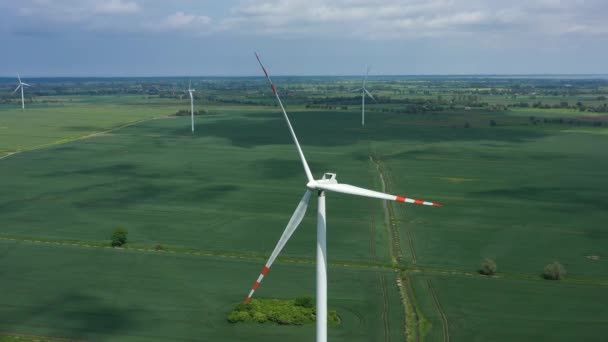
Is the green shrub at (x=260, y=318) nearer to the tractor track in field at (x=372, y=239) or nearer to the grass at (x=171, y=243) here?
the grass at (x=171, y=243)

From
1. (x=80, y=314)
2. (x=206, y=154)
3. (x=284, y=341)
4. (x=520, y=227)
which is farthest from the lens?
(x=206, y=154)

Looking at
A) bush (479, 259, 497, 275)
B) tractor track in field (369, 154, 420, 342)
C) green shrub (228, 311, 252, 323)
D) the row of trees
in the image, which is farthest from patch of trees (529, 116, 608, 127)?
green shrub (228, 311, 252, 323)

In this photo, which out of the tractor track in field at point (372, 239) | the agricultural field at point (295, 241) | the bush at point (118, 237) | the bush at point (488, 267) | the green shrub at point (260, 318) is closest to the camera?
the green shrub at point (260, 318)

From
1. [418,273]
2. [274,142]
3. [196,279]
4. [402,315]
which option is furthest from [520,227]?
[274,142]

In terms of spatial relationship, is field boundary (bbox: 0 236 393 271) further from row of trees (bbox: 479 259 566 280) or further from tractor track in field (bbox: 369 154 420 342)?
row of trees (bbox: 479 259 566 280)

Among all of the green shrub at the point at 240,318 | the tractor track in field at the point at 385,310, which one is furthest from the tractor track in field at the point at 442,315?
the green shrub at the point at 240,318

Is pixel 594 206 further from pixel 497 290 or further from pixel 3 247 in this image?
pixel 3 247

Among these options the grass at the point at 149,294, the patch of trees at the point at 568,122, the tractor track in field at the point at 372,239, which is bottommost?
the grass at the point at 149,294
